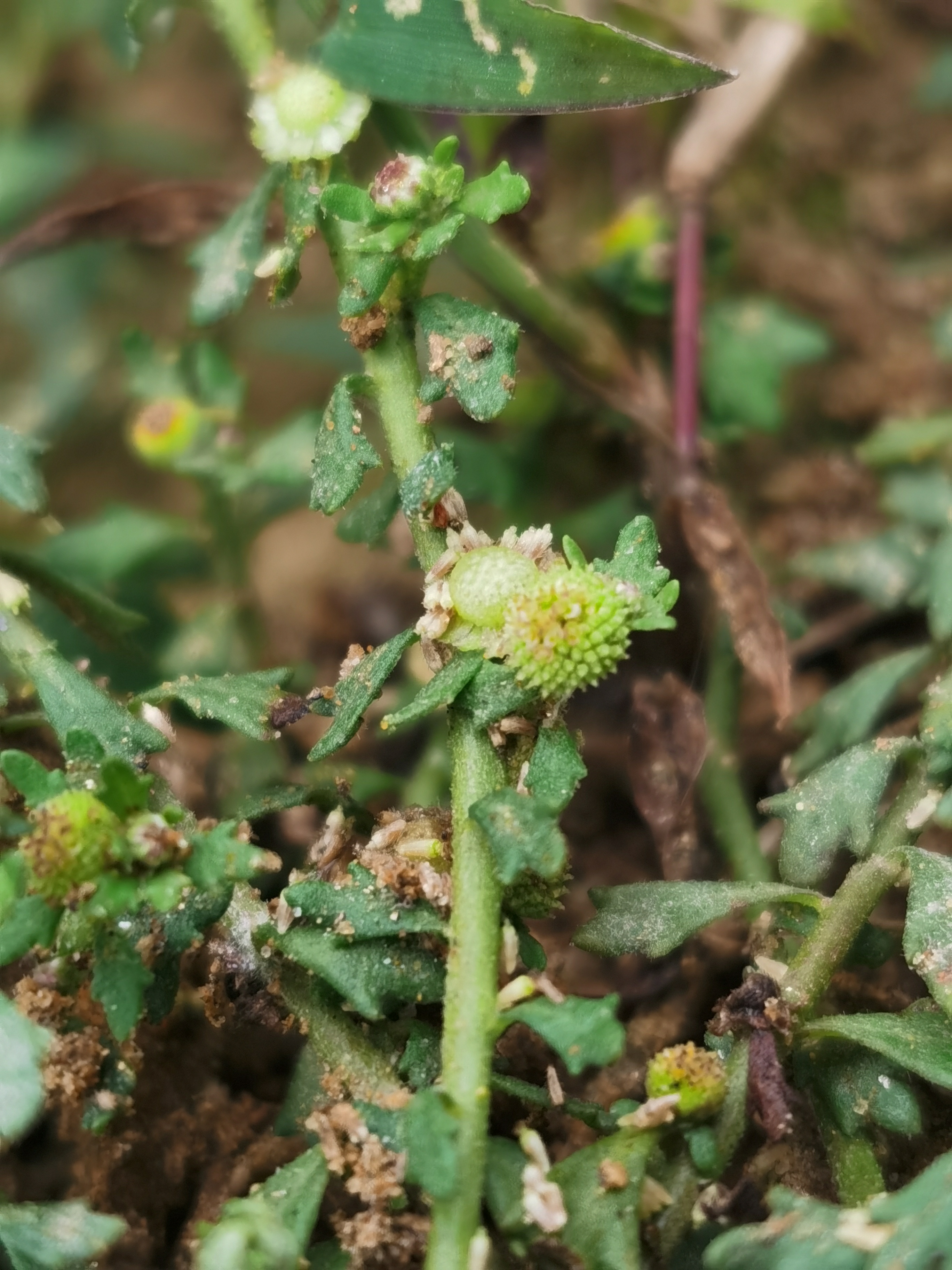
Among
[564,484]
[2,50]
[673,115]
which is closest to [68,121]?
[2,50]

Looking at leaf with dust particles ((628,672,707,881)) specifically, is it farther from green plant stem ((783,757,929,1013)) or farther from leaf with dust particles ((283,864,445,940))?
leaf with dust particles ((283,864,445,940))

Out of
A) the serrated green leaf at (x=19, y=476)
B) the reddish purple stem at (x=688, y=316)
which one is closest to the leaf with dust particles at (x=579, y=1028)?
the serrated green leaf at (x=19, y=476)

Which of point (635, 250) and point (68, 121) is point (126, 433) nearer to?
point (68, 121)

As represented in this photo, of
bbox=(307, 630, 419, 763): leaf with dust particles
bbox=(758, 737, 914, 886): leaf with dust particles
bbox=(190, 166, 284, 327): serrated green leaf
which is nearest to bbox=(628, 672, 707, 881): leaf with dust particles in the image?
bbox=(758, 737, 914, 886): leaf with dust particles

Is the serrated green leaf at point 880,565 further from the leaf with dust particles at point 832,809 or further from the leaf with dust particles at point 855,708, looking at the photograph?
the leaf with dust particles at point 832,809

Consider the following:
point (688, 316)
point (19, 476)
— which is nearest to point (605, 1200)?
point (19, 476)

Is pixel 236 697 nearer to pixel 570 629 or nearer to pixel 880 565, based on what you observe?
pixel 570 629

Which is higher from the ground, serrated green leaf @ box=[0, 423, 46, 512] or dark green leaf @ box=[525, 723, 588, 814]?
serrated green leaf @ box=[0, 423, 46, 512]
